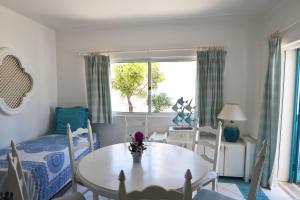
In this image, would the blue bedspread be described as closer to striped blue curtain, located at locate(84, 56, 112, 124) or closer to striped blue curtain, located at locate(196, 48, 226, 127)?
striped blue curtain, located at locate(84, 56, 112, 124)

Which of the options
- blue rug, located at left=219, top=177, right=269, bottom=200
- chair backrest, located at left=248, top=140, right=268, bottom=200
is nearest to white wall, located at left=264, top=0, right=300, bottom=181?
blue rug, located at left=219, top=177, right=269, bottom=200

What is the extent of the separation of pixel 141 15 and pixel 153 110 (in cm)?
155

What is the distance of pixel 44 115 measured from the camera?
3.50 m

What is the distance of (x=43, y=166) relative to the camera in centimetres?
221

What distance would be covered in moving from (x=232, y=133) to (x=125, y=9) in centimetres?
230

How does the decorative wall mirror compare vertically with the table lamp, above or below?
above

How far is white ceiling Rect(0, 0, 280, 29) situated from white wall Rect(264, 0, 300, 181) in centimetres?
15

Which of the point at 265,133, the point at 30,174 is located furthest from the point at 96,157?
the point at 265,133

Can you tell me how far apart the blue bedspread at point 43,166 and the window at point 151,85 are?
1.18m

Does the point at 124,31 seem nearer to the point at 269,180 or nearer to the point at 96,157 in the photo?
the point at 96,157

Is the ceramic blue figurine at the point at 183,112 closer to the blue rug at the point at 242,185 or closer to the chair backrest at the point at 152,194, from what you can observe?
the blue rug at the point at 242,185

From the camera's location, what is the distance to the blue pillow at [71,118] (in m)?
3.38

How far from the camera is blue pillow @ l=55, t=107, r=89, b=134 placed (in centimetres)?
338

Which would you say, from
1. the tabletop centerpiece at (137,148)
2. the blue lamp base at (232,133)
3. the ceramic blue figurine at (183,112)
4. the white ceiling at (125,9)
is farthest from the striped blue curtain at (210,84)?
the tabletop centerpiece at (137,148)
